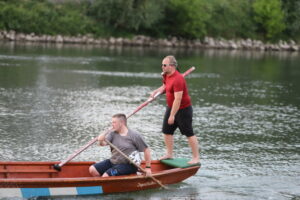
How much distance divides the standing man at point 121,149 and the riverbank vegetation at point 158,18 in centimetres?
4928

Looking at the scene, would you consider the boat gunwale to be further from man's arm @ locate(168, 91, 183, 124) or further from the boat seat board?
man's arm @ locate(168, 91, 183, 124)

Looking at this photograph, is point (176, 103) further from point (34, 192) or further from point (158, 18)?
point (158, 18)

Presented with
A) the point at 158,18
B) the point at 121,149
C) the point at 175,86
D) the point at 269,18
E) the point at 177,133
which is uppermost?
the point at 269,18

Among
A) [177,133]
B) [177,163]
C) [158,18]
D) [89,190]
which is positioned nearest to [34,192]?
[89,190]

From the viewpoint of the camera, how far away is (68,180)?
1052cm

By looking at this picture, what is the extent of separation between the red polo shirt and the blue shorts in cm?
168

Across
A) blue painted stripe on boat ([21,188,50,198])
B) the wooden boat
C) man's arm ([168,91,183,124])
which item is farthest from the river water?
man's arm ([168,91,183,124])

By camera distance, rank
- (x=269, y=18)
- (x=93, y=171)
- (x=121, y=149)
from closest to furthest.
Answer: (x=121, y=149) < (x=93, y=171) < (x=269, y=18)

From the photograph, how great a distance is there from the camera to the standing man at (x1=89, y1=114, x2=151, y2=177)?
36.0 feet

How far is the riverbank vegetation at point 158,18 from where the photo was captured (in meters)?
60.7

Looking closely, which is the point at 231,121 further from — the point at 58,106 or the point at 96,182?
the point at 96,182

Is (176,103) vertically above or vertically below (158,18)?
below

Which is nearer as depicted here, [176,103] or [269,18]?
[176,103]

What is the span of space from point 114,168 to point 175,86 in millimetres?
2004
